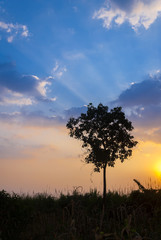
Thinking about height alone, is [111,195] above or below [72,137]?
below

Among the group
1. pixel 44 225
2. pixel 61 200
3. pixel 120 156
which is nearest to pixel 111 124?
pixel 120 156

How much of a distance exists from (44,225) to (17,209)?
128cm

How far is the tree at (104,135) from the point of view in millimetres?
23891

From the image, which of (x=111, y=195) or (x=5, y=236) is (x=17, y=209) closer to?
(x=5, y=236)

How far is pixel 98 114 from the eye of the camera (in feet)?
80.4

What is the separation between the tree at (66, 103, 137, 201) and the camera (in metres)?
23.9

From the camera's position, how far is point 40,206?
21.7 m

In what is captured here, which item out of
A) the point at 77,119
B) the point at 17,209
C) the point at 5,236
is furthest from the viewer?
the point at 77,119

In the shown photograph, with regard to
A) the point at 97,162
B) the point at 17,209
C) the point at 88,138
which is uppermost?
the point at 88,138

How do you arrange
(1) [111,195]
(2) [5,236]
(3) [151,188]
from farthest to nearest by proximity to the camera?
(1) [111,195]
(3) [151,188]
(2) [5,236]

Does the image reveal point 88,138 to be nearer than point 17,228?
No

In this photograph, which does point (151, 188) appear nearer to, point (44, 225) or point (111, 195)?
point (111, 195)

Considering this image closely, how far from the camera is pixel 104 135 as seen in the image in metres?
24.0

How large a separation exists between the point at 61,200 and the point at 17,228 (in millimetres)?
Answer: 12015
